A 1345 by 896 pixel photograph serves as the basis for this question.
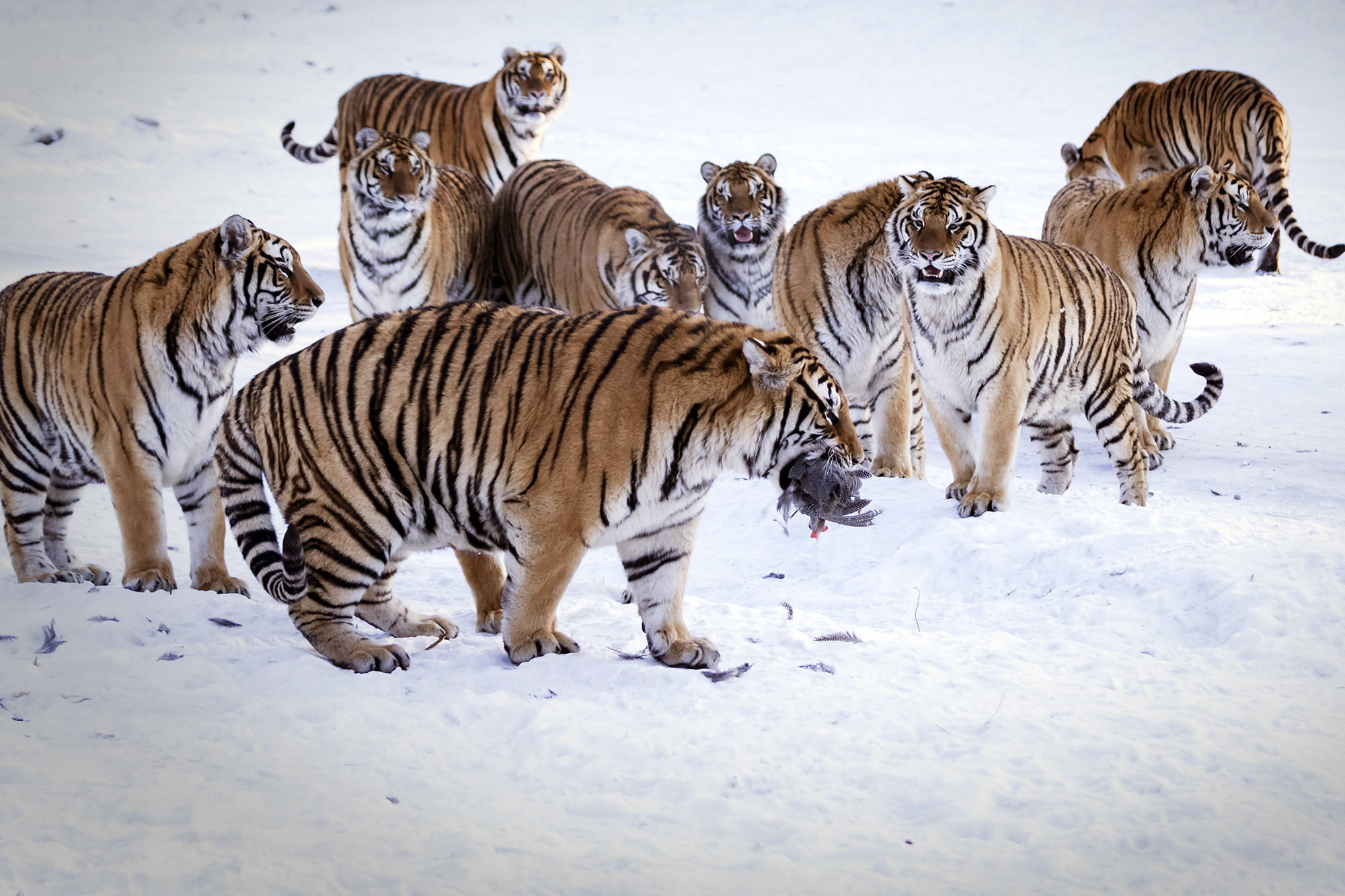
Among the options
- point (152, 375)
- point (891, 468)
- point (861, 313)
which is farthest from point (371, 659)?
point (861, 313)

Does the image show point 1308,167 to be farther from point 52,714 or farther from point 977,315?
point 52,714

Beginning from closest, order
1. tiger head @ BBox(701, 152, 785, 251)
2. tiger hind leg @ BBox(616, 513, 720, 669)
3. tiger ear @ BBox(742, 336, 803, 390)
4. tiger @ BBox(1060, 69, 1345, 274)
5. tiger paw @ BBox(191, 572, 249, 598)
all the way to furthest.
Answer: tiger ear @ BBox(742, 336, 803, 390) < tiger hind leg @ BBox(616, 513, 720, 669) < tiger paw @ BBox(191, 572, 249, 598) < tiger head @ BBox(701, 152, 785, 251) < tiger @ BBox(1060, 69, 1345, 274)

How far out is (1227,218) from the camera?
5.46 m

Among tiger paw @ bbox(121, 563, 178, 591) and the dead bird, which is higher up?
the dead bird

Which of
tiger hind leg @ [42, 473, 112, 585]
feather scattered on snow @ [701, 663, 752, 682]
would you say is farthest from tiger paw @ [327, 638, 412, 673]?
tiger hind leg @ [42, 473, 112, 585]

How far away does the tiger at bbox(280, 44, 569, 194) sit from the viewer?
673 centimetres

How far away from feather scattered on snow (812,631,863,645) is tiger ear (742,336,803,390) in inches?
33.2

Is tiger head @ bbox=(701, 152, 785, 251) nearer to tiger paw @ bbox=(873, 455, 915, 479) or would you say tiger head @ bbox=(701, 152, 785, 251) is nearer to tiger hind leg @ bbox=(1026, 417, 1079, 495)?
tiger paw @ bbox=(873, 455, 915, 479)

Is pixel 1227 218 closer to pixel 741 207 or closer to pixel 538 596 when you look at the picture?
pixel 741 207

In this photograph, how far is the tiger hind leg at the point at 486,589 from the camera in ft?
11.1

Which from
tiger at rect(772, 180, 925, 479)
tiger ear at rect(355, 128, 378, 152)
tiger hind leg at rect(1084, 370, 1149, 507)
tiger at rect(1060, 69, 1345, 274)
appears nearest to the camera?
tiger hind leg at rect(1084, 370, 1149, 507)

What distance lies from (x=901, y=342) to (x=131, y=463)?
9.91 feet

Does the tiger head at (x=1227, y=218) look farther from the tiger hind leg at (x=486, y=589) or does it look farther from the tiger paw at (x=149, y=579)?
the tiger paw at (x=149, y=579)

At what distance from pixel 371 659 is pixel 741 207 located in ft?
10.6
